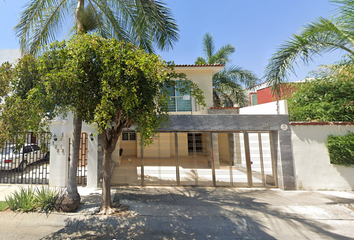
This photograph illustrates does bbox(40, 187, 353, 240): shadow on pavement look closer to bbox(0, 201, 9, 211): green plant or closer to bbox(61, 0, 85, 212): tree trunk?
bbox(61, 0, 85, 212): tree trunk

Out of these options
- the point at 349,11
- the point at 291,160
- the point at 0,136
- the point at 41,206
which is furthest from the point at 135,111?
the point at 291,160

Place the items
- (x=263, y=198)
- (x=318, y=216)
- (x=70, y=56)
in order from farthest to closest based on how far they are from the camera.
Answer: (x=263, y=198) < (x=318, y=216) < (x=70, y=56)

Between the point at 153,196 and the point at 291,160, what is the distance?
20.3ft

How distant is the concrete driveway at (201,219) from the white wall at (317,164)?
0.58 metres

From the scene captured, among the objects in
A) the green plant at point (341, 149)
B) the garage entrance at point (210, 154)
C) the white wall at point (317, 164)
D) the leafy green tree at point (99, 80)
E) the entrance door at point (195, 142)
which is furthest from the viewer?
the entrance door at point (195, 142)

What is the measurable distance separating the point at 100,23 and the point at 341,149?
11.0 metres

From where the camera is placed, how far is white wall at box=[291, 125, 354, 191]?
285 inches

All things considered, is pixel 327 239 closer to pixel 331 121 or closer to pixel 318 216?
pixel 318 216

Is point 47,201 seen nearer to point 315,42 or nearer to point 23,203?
point 23,203

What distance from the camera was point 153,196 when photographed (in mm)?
6688

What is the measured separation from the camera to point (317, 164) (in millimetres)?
7352

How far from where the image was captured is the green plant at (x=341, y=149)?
22.6 ft

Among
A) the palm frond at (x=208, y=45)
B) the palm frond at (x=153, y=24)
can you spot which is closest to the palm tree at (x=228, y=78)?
the palm frond at (x=208, y=45)

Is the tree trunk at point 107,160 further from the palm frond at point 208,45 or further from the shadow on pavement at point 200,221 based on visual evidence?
the palm frond at point 208,45
